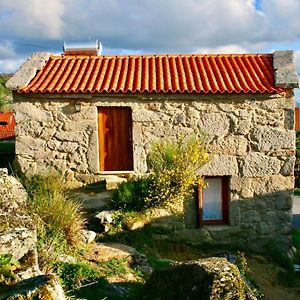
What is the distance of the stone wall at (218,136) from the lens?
29.4 feet

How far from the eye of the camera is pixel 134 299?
4.29 metres

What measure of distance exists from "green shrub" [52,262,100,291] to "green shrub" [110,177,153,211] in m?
3.19

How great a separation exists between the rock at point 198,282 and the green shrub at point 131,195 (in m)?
4.03

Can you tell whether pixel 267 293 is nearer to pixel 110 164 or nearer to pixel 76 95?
pixel 110 164

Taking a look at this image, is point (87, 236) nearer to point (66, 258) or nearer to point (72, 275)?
point (66, 258)

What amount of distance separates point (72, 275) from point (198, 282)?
1.60 meters

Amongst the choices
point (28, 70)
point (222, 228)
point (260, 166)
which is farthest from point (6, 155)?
point (260, 166)

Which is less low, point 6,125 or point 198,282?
point 6,125

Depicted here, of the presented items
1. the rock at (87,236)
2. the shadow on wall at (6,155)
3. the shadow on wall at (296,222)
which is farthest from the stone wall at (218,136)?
the shadow on wall at (296,222)

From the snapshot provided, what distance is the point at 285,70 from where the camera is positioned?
30.7 feet

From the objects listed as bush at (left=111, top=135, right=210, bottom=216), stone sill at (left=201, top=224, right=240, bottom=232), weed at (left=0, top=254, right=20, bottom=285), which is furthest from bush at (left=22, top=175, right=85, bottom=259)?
stone sill at (left=201, top=224, right=240, bottom=232)

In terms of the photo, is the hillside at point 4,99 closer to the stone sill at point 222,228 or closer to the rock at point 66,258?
the stone sill at point 222,228

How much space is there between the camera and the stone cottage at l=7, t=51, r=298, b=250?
895cm

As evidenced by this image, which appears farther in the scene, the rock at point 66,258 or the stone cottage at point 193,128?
the stone cottage at point 193,128
